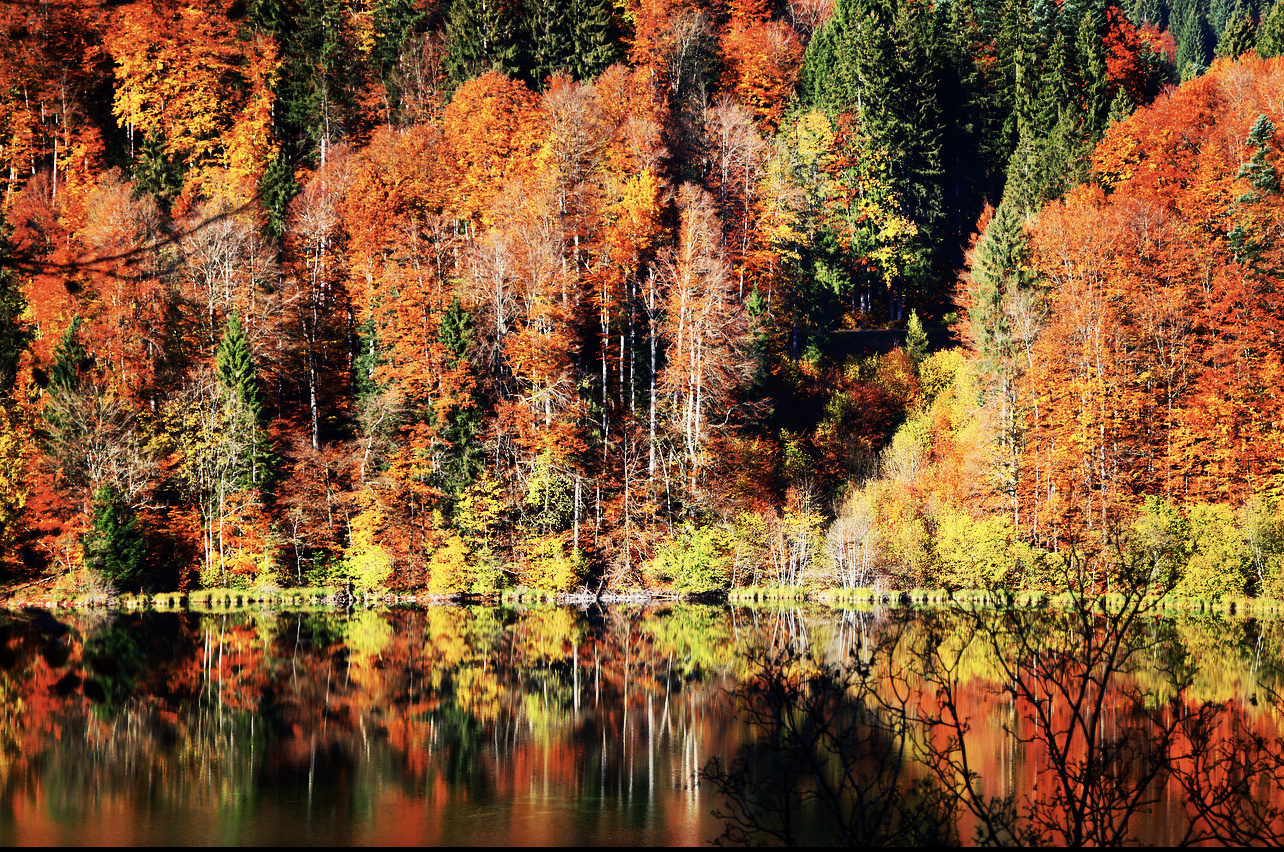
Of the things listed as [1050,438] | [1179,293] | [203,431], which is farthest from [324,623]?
[1179,293]

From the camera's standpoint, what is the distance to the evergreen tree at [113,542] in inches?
1688

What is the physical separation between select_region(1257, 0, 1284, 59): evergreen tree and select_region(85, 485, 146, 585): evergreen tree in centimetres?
6066

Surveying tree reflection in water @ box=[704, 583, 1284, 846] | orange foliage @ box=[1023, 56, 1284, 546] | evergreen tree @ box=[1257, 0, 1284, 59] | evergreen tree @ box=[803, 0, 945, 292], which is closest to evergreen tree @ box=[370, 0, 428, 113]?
evergreen tree @ box=[803, 0, 945, 292]

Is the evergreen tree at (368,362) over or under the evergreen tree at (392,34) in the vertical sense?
under

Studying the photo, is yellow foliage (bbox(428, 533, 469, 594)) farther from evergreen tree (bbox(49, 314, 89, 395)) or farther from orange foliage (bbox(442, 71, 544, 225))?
orange foliage (bbox(442, 71, 544, 225))

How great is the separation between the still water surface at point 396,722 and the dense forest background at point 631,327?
5915 mm

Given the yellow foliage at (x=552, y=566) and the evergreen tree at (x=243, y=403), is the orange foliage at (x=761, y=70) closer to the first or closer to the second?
the yellow foliage at (x=552, y=566)

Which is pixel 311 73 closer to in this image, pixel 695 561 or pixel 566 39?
pixel 566 39

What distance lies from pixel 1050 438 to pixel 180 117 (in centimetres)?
4909

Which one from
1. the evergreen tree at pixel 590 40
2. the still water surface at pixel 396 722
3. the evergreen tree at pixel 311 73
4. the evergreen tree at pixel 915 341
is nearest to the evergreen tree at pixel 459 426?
the still water surface at pixel 396 722

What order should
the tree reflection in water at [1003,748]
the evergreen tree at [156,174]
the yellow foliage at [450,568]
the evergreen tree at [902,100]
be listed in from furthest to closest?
the evergreen tree at [902,100], the evergreen tree at [156,174], the yellow foliage at [450,568], the tree reflection in water at [1003,748]

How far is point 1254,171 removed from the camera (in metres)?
48.6

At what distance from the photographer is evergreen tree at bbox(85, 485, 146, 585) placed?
42.9 m

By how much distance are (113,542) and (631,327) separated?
21.9 metres
